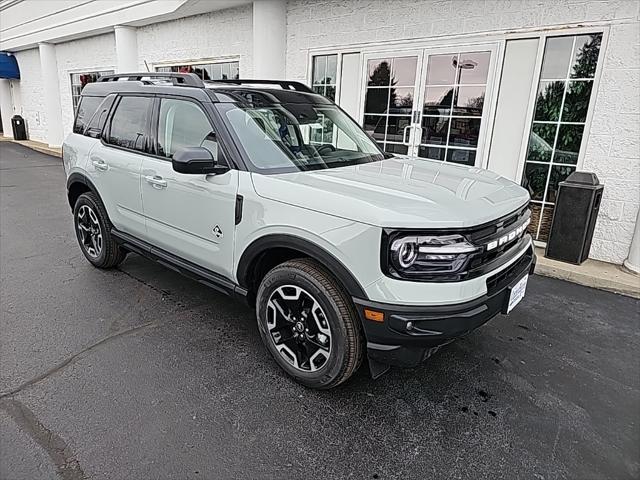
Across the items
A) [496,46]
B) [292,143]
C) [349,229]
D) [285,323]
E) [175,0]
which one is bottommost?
[285,323]

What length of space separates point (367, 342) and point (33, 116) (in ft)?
67.8

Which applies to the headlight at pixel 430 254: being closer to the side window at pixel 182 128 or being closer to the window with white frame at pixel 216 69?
the side window at pixel 182 128

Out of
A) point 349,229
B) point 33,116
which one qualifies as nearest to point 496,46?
point 349,229

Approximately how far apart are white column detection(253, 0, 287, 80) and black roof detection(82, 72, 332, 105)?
13.0 ft

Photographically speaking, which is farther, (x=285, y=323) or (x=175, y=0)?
(x=175, y=0)

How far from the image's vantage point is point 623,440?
2.46 metres

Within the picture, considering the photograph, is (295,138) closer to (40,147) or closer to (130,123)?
(130,123)

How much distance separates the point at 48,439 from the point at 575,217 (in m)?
5.28

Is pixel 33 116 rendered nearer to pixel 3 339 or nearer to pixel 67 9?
pixel 67 9

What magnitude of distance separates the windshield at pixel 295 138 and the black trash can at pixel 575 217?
2.58 metres

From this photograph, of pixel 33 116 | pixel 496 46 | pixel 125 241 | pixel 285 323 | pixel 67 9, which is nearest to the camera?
pixel 285 323

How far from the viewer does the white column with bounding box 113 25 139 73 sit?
37.8ft

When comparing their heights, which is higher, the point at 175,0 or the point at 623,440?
the point at 175,0

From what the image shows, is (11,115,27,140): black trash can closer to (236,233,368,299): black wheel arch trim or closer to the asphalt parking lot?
the asphalt parking lot
